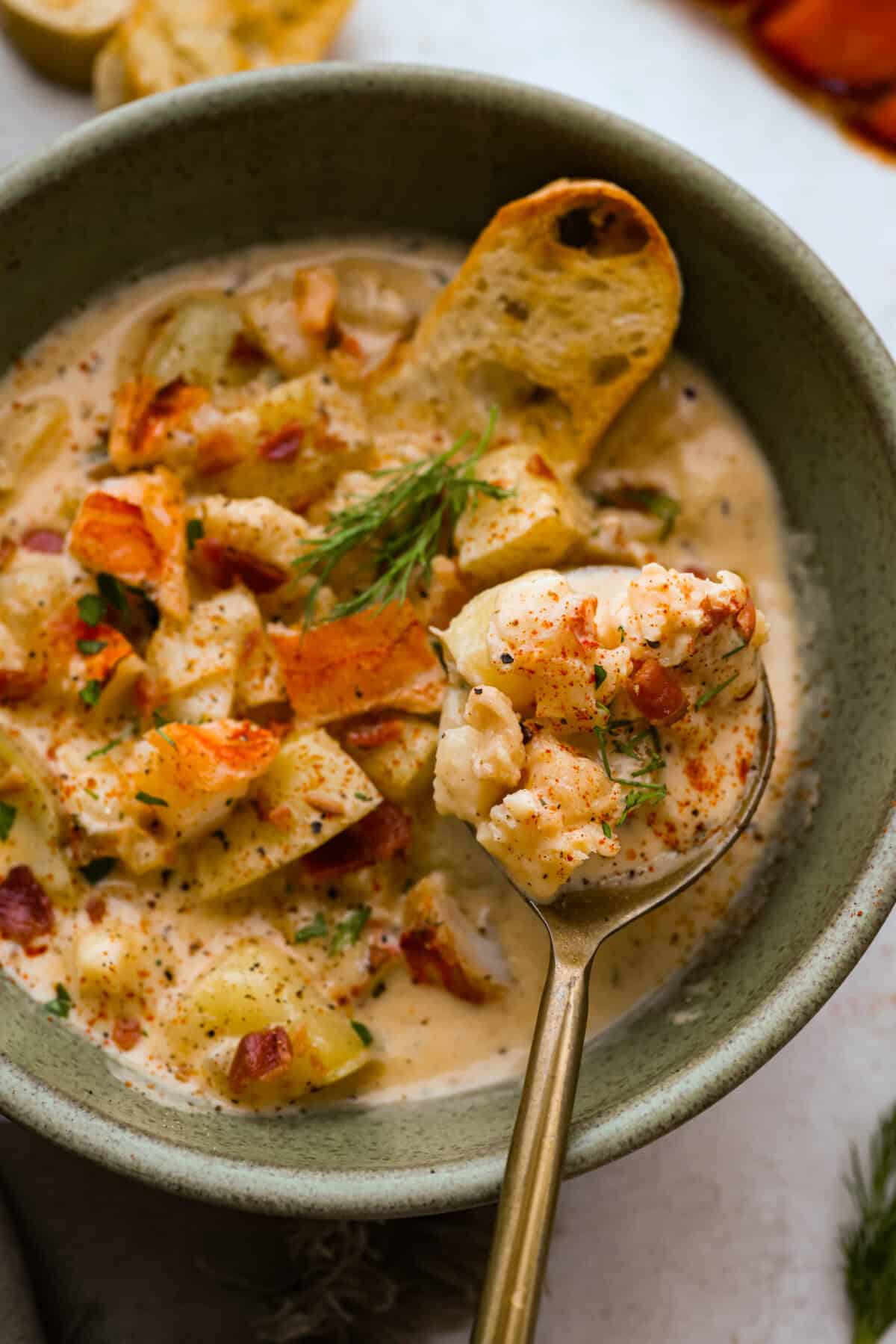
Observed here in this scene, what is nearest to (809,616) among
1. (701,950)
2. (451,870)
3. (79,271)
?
(701,950)

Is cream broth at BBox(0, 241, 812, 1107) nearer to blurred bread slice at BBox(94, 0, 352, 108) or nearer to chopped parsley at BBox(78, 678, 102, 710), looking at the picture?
chopped parsley at BBox(78, 678, 102, 710)

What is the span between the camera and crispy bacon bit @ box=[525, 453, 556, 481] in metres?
2.42

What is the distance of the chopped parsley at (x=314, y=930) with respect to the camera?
2373 millimetres

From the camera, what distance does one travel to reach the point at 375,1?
10.4 feet

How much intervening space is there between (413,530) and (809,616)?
76 centimetres

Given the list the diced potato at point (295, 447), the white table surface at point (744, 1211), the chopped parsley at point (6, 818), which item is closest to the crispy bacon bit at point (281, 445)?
the diced potato at point (295, 447)

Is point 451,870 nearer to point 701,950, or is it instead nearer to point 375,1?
point 701,950

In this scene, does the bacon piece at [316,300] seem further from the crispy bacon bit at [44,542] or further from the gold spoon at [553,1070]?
the gold spoon at [553,1070]

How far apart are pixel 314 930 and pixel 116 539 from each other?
0.75 meters

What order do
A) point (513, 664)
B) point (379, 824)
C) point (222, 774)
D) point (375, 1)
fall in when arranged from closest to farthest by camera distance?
1. point (513, 664)
2. point (222, 774)
3. point (379, 824)
4. point (375, 1)

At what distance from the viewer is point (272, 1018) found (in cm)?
226

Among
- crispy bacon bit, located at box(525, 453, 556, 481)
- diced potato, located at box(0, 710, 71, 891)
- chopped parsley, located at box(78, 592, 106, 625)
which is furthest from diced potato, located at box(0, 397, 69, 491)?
crispy bacon bit, located at box(525, 453, 556, 481)

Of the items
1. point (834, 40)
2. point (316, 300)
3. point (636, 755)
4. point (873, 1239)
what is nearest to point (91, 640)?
point (316, 300)

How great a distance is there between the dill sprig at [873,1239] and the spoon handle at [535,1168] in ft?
2.98
